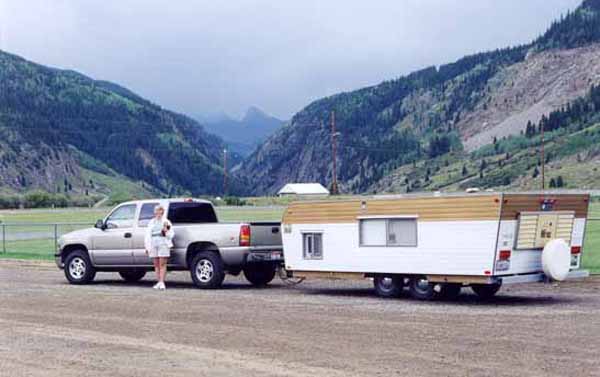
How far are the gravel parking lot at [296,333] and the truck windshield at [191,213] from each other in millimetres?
2136

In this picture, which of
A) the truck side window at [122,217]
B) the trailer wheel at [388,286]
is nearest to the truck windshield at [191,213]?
the truck side window at [122,217]

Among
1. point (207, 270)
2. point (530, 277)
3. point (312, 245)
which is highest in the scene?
point (312, 245)

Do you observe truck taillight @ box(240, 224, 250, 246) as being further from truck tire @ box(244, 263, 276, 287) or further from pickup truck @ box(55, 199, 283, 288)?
truck tire @ box(244, 263, 276, 287)

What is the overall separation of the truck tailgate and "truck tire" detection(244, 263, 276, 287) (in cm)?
89

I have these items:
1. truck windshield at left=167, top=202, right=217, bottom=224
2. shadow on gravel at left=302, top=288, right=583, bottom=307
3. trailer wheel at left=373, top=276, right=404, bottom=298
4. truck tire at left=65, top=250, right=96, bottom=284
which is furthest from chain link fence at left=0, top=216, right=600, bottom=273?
truck windshield at left=167, top=202, right=217, bottom=224

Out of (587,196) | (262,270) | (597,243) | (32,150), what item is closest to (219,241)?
(262,270)

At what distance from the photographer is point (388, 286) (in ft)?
62.6

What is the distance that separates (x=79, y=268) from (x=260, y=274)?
4277 millimetres

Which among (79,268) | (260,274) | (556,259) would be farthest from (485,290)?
(79,268)

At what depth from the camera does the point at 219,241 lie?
70.3ft

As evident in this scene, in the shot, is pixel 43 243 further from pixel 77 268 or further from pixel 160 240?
pixel 160 240

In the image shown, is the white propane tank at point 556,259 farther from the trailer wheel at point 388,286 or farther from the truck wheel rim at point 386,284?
the truck wheel rim at point 386,284

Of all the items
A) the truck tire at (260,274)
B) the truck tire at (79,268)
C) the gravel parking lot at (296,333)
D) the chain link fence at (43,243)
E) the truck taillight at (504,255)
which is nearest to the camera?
the gravel parking lot at (296,333)

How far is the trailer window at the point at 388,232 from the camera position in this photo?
18.5 m
